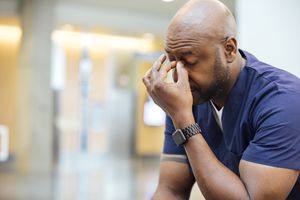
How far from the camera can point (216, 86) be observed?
3.92 feet

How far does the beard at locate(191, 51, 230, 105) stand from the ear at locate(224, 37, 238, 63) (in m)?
0.03

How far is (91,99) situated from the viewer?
10.5 m

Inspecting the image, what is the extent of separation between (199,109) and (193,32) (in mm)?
288

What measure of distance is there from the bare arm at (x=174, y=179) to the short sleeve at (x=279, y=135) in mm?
311

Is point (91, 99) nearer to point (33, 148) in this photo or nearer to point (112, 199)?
point (33, 148)

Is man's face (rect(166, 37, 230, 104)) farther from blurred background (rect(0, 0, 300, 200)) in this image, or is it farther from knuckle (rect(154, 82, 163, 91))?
blurred background (rect(0, 0, 300, 200))

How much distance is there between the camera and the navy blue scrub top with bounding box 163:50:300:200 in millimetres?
1052

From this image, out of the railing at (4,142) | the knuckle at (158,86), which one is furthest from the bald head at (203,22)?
the railing at (4,142)

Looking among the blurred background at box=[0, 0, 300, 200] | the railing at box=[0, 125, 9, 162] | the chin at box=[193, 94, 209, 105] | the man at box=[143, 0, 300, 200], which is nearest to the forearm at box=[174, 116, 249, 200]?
the man at box=[143, 0, 300, 200]

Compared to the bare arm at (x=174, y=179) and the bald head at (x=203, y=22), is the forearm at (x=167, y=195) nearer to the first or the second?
the bare arm at (x=174, y=179)

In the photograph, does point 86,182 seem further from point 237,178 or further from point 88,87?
point 237,178

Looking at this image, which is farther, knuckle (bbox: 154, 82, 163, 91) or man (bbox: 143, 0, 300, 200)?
knuckle (bbox: 154, 82, 163, 91)

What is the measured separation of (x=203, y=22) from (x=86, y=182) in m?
5.67

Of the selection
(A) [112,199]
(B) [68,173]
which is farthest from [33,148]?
(A) [112,199]
